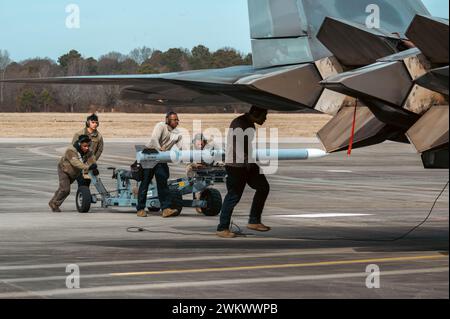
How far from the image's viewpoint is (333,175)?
32.2 meters

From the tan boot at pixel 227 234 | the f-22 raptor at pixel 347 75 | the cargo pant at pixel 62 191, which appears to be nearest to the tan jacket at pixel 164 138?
the cargo pant at pixel 62 191

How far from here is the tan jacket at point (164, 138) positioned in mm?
18984

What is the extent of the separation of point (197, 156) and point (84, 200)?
7.85 ft

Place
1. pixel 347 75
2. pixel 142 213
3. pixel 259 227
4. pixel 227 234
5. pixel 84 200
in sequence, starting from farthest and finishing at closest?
pixel 84 200 → pixel 142 213 → pixel 259 227 → pixel 227 234 → pixel 347 75

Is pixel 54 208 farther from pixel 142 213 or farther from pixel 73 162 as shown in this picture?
pixel 142 213

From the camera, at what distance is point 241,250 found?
1421cm

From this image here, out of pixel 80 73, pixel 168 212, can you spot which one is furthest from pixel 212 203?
pixel 80 73

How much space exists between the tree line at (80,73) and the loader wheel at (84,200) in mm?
52047

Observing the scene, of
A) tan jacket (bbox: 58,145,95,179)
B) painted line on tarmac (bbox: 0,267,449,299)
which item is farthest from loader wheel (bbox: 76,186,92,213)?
painted line on tarmac (bbox: 0,267,449,299)

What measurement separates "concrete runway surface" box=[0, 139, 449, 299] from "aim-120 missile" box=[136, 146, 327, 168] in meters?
1.09

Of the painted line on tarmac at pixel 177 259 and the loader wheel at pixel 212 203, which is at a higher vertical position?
the loader wheel at pixel 212 203

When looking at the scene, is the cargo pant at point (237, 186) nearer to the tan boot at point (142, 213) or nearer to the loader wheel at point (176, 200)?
the loader wheel at point (176, 200)

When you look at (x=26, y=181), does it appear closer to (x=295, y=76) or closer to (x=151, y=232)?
(x=151, y=232)

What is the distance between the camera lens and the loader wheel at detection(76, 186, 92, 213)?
64.4ft
